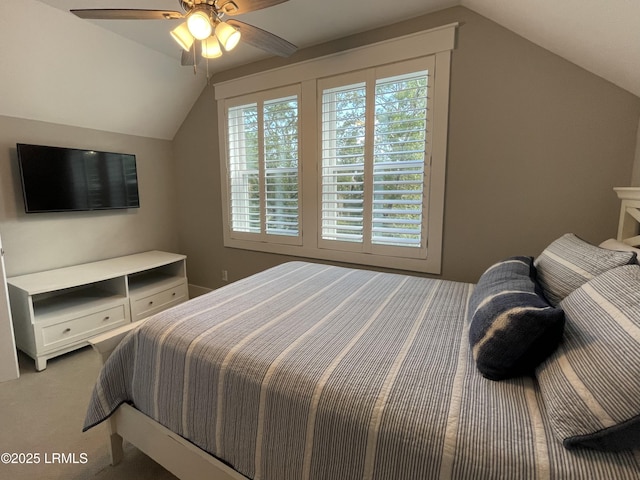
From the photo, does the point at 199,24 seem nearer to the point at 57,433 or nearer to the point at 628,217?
the point at 57,433

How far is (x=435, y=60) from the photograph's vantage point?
217cm

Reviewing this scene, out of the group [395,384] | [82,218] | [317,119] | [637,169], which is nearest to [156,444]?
[395,384]

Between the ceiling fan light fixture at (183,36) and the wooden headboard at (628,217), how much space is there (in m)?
2.46

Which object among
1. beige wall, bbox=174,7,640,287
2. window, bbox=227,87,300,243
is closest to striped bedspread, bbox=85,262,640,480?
beige wall, bbox=174,7,640,287

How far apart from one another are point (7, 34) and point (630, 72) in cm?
380

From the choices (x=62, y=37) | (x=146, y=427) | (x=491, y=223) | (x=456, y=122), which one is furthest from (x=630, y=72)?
(x=62, y=37)

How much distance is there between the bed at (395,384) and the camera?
27.9 inches

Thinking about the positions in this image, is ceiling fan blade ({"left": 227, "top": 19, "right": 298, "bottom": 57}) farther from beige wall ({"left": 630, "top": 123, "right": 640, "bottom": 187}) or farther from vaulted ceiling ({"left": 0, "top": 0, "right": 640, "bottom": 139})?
beige wall ({"left": 630, "top": 123, "right": 640, "bottom": 187})

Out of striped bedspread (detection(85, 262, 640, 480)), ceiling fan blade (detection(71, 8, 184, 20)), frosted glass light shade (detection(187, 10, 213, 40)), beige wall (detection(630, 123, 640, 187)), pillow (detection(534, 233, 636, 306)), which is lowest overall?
striped bedspread (detection(85, 262, 640, 480))

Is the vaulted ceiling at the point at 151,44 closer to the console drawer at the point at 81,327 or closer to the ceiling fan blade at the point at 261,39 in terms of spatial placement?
the ceiling fan blade at the point at 261,39

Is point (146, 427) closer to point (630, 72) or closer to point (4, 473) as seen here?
point (4, 473)

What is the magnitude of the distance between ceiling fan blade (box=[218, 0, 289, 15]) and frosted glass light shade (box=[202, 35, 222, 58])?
19 centimetres

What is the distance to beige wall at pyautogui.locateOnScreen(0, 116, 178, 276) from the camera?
2.49 meters

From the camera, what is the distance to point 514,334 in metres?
0.89
